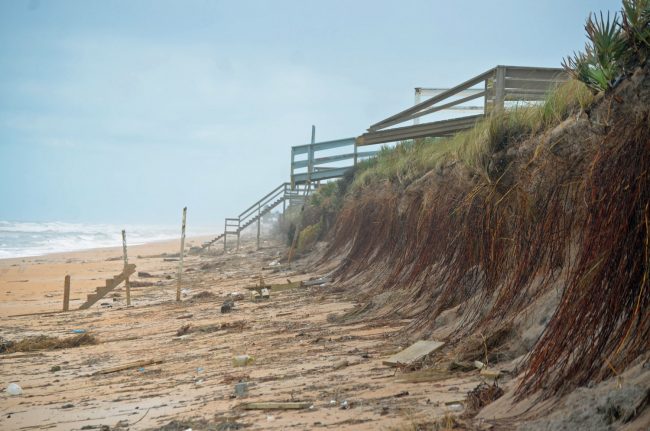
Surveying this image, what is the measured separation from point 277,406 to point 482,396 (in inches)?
62.9

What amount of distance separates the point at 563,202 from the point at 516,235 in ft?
2.76

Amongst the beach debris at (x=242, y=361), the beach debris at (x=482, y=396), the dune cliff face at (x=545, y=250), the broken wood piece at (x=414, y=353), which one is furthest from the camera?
the beach debris at (x=242, y=361)

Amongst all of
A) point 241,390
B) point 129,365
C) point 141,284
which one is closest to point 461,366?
point 241,390

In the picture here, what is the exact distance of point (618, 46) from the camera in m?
4.56

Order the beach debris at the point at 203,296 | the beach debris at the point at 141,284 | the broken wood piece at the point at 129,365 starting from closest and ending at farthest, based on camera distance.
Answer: the broken wood piece at the point at 129,365, the beach debris at the point at 203,296, the beach debris at the point at 141,284

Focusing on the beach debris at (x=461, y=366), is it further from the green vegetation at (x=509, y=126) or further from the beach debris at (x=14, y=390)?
the beach debris at (x=14, y=390)

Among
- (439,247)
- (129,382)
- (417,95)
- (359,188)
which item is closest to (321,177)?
(359,188)

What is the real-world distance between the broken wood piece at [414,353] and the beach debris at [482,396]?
59.8 inches

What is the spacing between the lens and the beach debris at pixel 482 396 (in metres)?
4.33

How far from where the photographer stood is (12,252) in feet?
145

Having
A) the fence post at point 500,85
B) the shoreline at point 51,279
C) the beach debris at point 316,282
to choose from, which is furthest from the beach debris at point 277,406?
the shoreline at point 51,279

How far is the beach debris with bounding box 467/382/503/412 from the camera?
4.33 metres

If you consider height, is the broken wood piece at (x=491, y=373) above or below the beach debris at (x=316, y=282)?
below

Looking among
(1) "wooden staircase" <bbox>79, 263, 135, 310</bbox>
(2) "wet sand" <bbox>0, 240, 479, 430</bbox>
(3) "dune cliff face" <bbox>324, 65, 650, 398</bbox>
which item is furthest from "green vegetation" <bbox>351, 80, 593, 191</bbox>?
(1) "wooden staircase" <bbox>79, 263, 135, 310</bbox>
